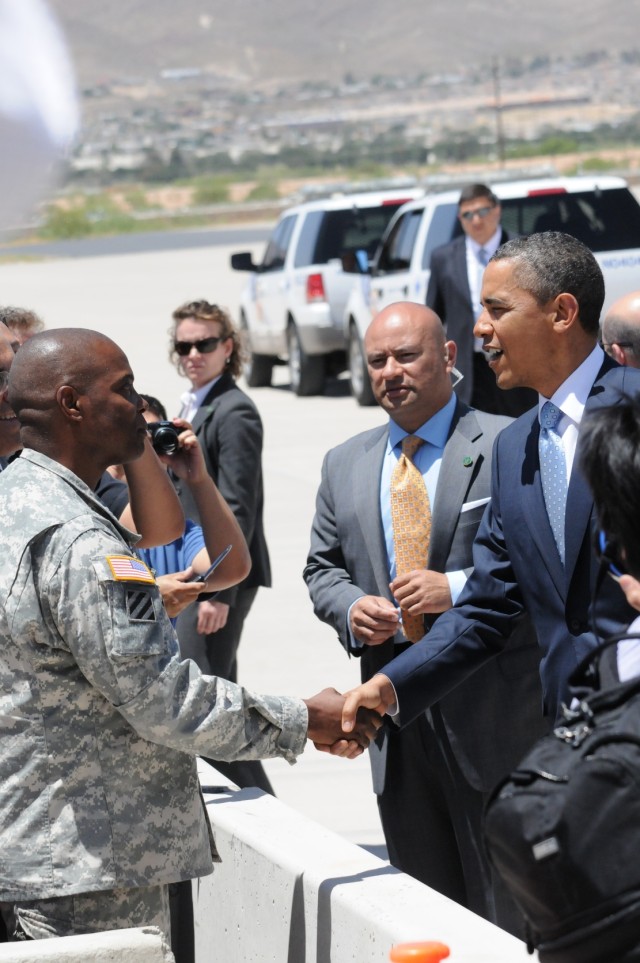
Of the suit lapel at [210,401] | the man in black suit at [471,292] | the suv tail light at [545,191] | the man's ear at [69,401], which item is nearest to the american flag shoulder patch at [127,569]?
the man's ear at [69,401]

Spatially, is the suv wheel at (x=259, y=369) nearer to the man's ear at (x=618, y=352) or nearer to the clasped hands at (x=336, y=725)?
the man's ear at (x=618, y=352)

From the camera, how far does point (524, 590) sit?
4.11 m

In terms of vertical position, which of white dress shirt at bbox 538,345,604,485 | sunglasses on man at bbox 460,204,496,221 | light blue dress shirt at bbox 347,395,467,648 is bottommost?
light blue dress shirt at bbox 347,395,467,648

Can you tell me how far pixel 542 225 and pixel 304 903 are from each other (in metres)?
11.3

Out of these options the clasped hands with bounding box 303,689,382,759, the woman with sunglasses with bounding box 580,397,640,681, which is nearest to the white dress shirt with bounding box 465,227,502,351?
the clasped hands with bounding box 303,689,382,759

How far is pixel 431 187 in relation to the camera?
23.0 m

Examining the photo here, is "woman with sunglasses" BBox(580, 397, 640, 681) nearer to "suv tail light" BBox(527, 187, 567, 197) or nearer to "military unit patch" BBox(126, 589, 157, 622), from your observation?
"military unit patch" BBox(126, 589, 157, 622)

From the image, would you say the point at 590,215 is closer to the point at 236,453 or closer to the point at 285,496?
the point at 285,496

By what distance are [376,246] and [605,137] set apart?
111m

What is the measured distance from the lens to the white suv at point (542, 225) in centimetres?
1468

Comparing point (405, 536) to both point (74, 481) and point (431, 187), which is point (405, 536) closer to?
point (74, 481)

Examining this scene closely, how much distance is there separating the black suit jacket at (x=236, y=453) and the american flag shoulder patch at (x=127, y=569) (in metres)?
3.01

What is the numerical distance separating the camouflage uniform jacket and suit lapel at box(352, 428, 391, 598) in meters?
1.35

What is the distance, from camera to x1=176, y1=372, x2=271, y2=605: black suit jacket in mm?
6562
